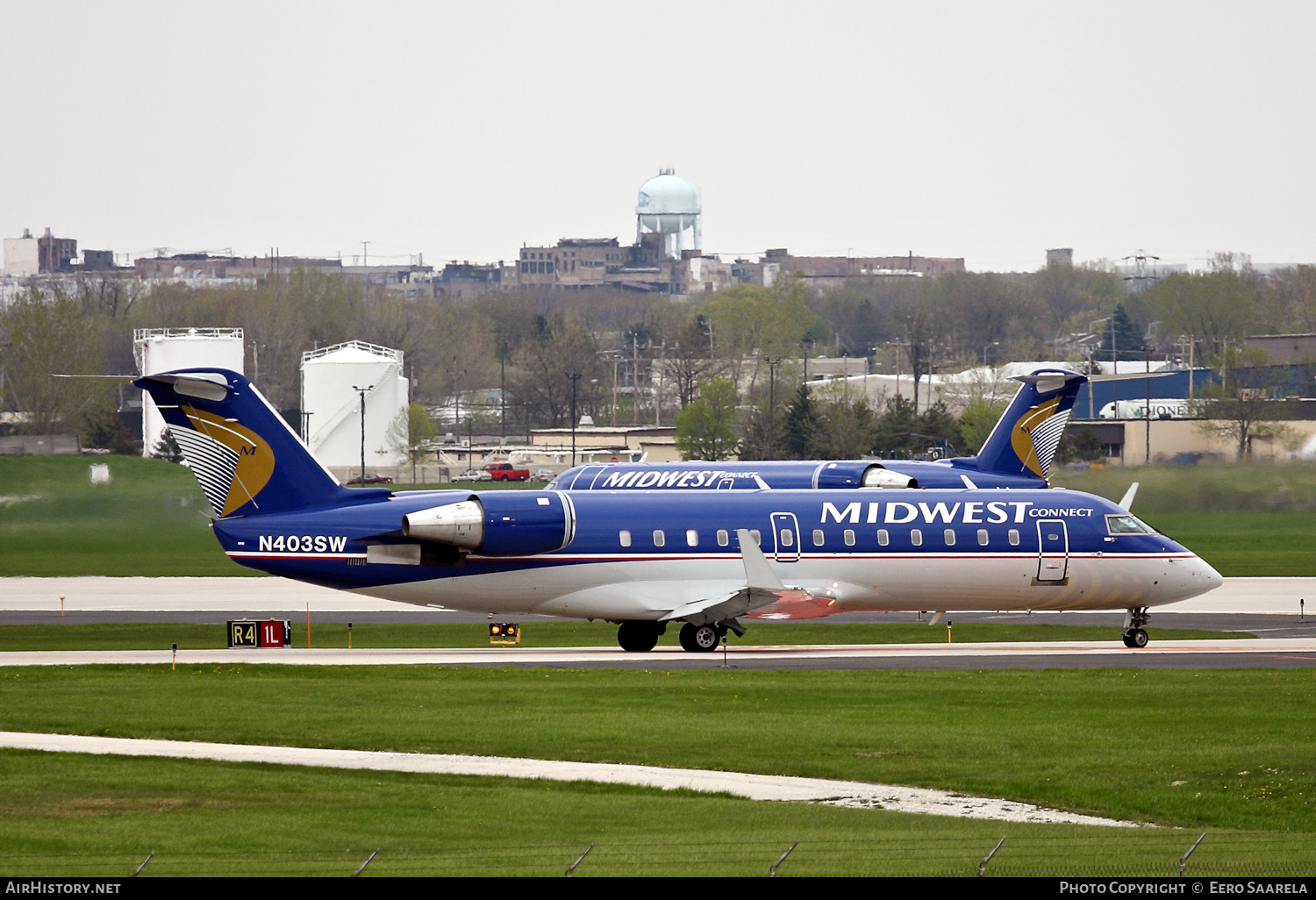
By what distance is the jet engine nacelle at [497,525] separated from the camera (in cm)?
3584

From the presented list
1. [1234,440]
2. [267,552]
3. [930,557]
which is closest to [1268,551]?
[1234,440]

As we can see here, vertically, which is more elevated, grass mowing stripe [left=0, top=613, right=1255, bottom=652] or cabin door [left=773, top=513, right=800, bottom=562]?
cabin door [left=773, top=513, right=800, bottom=562]

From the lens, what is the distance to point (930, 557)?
37969mm

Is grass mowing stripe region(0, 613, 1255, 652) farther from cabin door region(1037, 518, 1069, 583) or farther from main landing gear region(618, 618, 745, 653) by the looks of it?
cabin door region(1037, 518, 1069, 583)

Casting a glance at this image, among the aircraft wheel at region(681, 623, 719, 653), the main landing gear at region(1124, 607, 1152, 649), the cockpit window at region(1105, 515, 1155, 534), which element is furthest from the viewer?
the cockpit window at region(1105, 515, 1155, 534)

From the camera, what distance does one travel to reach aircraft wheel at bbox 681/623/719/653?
37.3 m

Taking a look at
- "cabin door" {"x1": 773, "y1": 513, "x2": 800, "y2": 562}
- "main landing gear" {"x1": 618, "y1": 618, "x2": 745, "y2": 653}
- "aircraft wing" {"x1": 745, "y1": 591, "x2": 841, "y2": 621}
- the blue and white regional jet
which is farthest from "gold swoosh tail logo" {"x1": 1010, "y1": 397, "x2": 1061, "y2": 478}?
"aircraft wing" {"x1": 745, "y1": 591, "x2": 841, "y2": 621}

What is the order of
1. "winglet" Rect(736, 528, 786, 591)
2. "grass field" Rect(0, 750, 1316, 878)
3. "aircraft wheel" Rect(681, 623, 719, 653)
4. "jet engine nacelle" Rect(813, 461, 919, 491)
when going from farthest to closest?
"jet engine nacelle" Rect(813, 461, 919, 491)
"aircraft wheel" Rect(681, 623, 719, 653)
"winglet" Rect(736, 528, 786, 591)
"grass field" Rect(0, 750, 1316, 878)

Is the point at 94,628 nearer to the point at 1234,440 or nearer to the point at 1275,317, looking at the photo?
the point at 1234,440

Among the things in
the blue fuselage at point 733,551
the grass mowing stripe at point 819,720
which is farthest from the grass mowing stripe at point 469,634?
the grass mowing stripe at point 819,720

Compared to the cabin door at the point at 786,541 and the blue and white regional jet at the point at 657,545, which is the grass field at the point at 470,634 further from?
the cabin door at the point at 786,541

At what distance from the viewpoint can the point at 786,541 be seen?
37.4 meters

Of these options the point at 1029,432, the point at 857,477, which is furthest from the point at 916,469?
the point at 1029,432

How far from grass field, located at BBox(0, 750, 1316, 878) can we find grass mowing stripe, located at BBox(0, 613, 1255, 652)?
19.6 m
